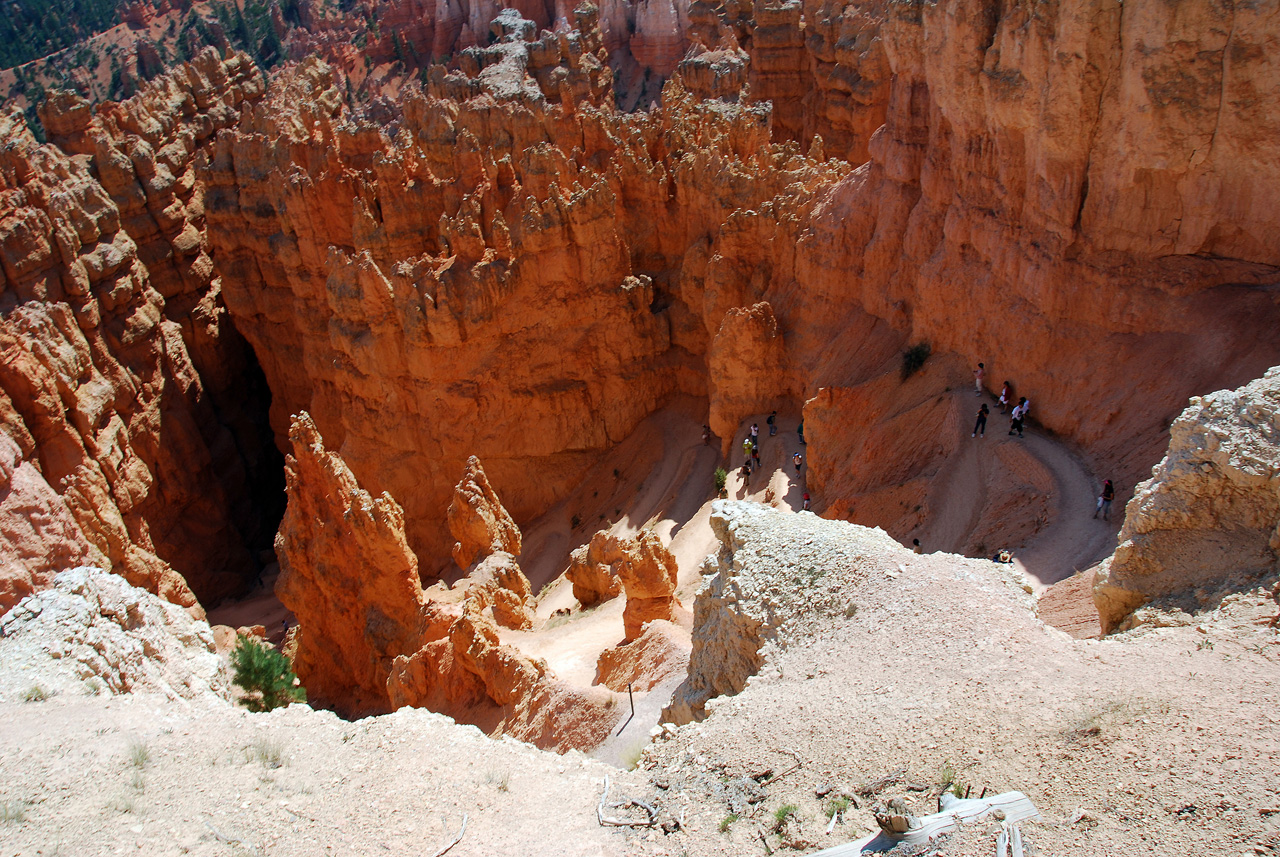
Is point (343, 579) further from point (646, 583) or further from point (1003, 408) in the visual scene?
point (1003, 408)

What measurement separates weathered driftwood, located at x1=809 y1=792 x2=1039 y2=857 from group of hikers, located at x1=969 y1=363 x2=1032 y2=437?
36.8ft

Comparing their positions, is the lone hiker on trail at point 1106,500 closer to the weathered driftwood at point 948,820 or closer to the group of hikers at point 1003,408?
the group of hikers at point 1003,408

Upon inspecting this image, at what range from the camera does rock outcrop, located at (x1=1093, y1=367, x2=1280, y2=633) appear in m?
9.36

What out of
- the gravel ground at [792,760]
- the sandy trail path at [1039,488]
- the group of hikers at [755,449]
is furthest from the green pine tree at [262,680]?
the sandy trail path at [1039,488]

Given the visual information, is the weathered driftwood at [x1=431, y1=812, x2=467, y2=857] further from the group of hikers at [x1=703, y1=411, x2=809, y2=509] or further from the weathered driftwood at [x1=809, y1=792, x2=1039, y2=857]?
the group of hikers at [x1=703, y1=411, x2=809, y2=509]

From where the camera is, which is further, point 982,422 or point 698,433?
point 698,433

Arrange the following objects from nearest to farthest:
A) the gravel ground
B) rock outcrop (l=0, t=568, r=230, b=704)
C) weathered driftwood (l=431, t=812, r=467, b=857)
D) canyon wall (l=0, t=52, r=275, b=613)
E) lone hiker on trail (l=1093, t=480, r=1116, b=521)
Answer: the gravel ground < weathered driftwood (l=431, t=812, r=467, b=857) < rock outcrop (l=0, t=568, r=230, b=704) < lone hiker on trail (l=1093, t=480, r=1116, b=521) < canyon wall (l=0, t=52, r=275, b=613)

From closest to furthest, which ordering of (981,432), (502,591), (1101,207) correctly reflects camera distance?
(1101,207) < (981,432) < (502,591)

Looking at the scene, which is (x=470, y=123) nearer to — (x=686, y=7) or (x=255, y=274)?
(x=255, y=274)

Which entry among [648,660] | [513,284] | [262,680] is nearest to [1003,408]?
[648,660]

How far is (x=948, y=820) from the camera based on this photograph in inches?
273

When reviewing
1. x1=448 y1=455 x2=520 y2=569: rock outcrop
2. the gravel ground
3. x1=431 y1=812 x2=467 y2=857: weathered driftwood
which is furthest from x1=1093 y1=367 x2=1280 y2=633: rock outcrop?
x1=448 y1=455 x2=520 y2=569: rock outcrop

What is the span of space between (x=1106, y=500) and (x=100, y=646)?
45.3ft

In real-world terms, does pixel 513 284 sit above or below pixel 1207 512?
below
